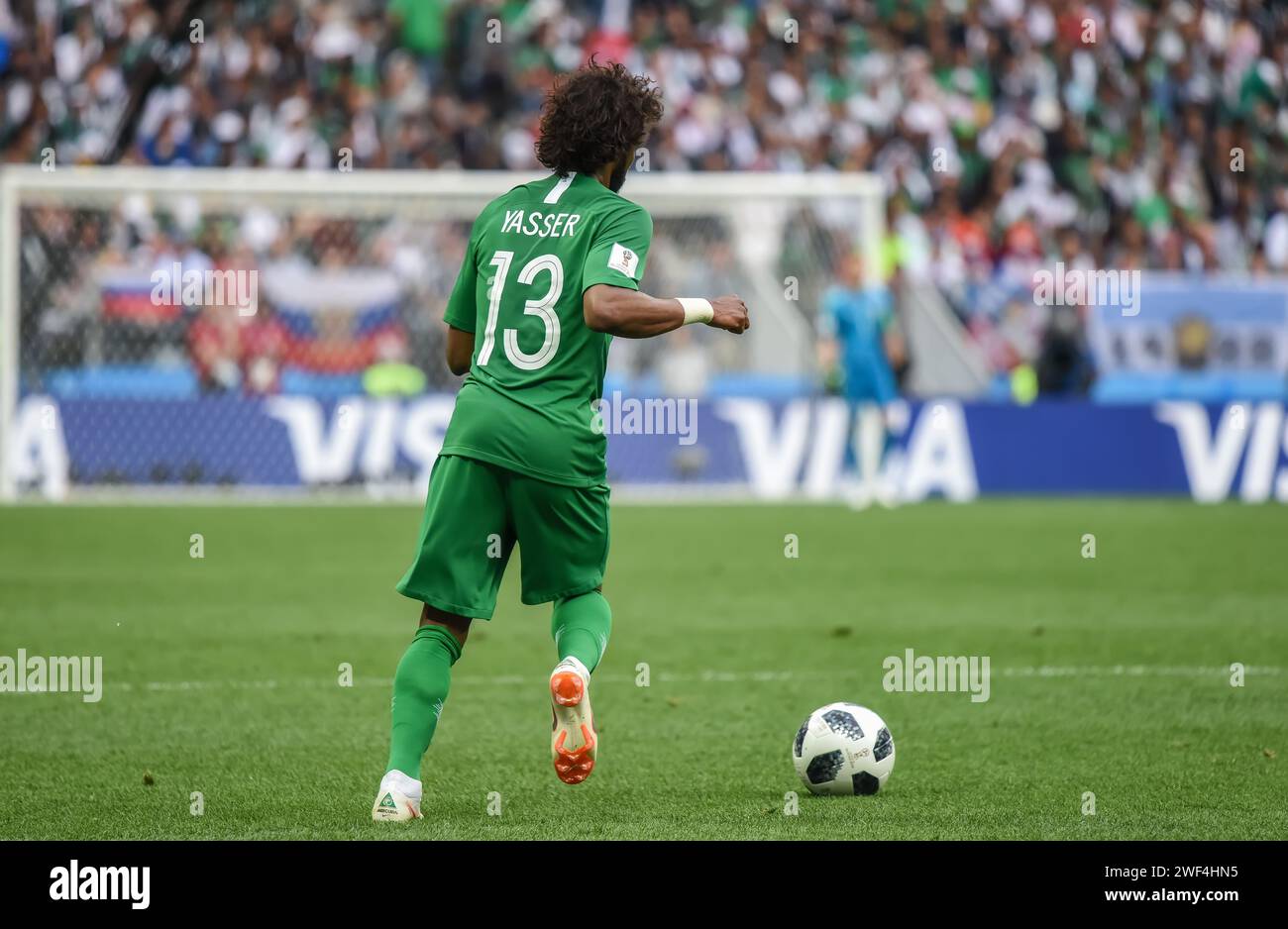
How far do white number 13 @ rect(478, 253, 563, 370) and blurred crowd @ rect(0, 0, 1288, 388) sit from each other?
57.2 ft

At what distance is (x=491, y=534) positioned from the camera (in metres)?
5.54

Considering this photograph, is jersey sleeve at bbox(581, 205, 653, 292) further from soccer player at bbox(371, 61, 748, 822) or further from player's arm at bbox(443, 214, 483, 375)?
player's arm at bbox(443, 214, 483, 375)

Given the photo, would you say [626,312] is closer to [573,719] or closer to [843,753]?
[573,719]

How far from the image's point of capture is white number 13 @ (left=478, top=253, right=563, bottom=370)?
5496 mm

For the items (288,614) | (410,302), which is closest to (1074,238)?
(410,302)

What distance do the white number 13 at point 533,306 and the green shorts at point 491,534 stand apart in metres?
0.31

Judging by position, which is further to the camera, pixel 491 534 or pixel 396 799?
pixel 491 534

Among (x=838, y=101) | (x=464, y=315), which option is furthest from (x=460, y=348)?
(x=838, y=101)

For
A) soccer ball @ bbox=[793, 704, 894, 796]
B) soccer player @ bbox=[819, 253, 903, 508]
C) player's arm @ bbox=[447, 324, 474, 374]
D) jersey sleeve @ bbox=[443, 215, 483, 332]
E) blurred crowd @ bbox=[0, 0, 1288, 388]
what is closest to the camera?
jersey sleeve @ bbox=[443, 215, 483, 332]

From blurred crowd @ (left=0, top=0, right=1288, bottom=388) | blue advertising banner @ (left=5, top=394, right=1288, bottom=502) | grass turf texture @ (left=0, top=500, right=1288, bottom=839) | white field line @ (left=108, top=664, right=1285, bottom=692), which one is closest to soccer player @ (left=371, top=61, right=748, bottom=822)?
grass turf texture @ (left=0, top=500, right=1288, bottom=839)

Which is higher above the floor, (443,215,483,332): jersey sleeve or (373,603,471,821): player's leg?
(443,215,483,332): jersey sleeve

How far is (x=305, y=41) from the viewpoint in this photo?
2450cm

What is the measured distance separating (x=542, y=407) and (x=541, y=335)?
20cm
